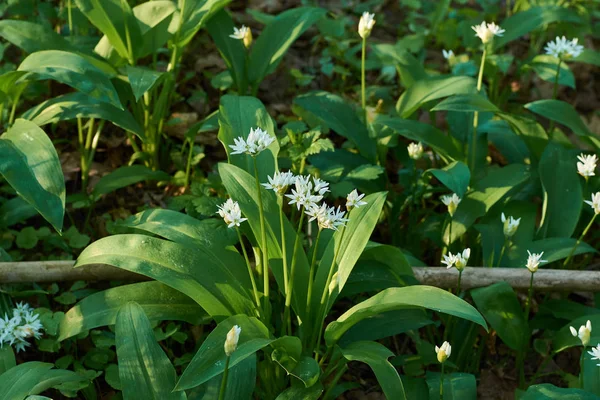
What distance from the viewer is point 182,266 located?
231 cm

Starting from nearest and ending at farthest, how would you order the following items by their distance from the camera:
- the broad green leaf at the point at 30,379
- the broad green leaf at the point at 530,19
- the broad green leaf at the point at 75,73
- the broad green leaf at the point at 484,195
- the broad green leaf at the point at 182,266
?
the broad green leaf at the point at 30,379 < the broad green leaf at the point at 182,266 < the broad green leaf at the point at 75,73 < the broad green leaf at the point at 484,195 < the broad green leaf at the point at 530,19

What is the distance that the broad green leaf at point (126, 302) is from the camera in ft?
7.32

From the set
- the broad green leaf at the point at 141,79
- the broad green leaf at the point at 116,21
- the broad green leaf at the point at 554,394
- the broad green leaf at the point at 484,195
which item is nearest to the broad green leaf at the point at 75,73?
the broad green leaf at the point at 141,79

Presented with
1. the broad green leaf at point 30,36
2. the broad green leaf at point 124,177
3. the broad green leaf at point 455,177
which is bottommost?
the broad green leaf at point 124,177

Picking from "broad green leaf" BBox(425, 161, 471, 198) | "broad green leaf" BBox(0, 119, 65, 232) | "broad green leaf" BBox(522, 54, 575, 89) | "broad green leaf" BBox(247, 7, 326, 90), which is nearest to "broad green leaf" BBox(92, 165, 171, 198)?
"broad green leaf" BBox(0, 119, 65, 232)

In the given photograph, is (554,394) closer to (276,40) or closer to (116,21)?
(276,40)

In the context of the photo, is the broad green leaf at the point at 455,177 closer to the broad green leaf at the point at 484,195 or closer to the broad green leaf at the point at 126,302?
the broad green leaf at the point at 484,195

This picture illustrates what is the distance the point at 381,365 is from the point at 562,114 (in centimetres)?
169

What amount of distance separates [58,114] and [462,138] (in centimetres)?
182

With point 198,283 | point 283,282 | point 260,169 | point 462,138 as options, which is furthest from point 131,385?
point 462,138

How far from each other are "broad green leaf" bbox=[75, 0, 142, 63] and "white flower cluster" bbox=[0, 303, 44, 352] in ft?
4.15

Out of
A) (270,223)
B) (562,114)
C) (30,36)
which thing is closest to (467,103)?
(562,114)

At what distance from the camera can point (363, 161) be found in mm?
3203

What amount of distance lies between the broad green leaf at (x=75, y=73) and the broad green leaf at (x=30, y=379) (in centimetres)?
103
